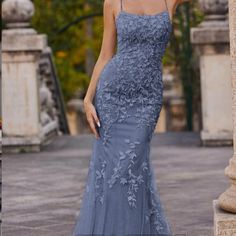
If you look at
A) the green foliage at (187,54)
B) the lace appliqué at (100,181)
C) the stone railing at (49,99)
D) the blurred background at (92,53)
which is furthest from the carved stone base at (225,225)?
the green foliage at (187,54)

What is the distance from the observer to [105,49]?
22.2ft

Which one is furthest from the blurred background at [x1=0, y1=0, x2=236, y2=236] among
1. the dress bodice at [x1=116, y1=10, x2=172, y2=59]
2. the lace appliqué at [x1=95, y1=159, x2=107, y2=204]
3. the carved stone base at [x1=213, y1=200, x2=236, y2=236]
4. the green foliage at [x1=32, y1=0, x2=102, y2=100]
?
the lace appliqué at [x1=95, y1=159, x2=107, y2=204]

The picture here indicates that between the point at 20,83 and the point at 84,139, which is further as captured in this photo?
the point at 84,139

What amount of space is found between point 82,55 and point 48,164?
1490 cm

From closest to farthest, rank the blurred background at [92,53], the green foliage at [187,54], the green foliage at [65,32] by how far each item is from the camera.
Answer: the green foliage at [187,54] → the blurred background at [92,53] → the green foliage at [65,32]

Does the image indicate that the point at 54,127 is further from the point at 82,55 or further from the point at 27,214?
the point at 82,55

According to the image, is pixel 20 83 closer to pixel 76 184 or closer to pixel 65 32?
pixel 76 184

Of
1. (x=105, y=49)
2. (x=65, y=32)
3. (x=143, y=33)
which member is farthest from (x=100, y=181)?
(x=65, y=32)

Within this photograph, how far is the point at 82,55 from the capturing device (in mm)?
27906

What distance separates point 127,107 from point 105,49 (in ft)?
1.25

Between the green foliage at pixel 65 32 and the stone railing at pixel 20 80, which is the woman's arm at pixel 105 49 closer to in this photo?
the stone railing at pixel 20 80

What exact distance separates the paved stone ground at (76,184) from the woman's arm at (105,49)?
1665 millimetres

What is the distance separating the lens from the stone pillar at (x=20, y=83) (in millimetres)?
14516

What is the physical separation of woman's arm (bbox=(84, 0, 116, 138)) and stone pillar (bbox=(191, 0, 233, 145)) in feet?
24.5
